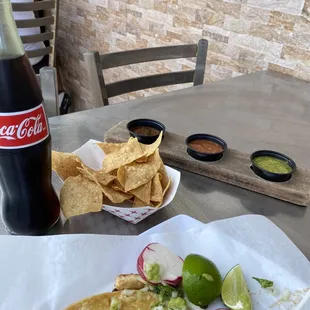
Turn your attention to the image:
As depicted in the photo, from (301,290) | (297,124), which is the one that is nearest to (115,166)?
(301,290)

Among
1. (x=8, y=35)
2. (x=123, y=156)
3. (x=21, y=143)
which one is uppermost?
(x=8, y=35)

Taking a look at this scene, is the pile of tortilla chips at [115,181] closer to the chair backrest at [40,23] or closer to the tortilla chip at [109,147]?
the tortilla chip at [109,147]

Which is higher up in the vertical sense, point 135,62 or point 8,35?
point 8,35

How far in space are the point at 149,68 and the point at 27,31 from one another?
1.01 meters

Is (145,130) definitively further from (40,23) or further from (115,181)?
(40,23)

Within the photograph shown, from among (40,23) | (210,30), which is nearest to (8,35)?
(210,30)

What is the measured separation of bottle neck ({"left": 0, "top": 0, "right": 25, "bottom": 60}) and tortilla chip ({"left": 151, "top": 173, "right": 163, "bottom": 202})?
0.38 metres

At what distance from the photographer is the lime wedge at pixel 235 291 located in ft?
2.18

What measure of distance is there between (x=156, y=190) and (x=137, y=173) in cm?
6

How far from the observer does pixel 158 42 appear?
7.75 feet

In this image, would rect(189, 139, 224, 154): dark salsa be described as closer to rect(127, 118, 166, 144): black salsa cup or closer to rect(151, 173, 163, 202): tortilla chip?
rect(127, 118, 166, 144): black salsa cup

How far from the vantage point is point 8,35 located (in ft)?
2.13

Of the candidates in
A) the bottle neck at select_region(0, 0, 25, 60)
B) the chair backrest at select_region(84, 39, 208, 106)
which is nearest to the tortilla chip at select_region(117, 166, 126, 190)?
the bottle neck at select_region(0, 0, 25, 60)

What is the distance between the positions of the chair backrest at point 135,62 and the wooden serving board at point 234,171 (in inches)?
19.0
